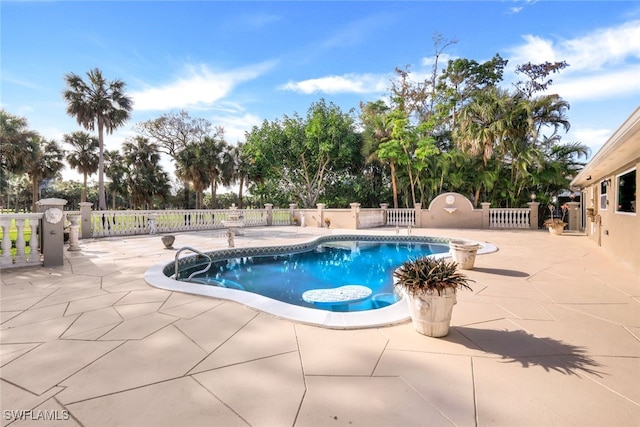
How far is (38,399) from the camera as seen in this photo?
203cm

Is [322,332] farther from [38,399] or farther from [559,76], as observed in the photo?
[559,76]

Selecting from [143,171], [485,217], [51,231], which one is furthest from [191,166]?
[485,217]

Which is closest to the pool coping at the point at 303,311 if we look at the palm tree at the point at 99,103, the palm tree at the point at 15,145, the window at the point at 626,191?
the window at the point at 626,191

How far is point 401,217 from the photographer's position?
61.3 feet

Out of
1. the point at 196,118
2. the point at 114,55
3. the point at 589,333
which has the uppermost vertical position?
the point at 196,118

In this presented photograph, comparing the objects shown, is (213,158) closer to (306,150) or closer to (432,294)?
(306,150)

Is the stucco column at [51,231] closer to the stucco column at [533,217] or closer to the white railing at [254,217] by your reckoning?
the white railing at [254,217]

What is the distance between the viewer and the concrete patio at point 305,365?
6.25 ft

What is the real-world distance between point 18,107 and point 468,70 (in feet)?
95.9

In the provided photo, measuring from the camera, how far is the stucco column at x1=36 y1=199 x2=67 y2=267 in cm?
621

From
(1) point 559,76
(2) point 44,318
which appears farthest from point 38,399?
(1) point 559,76

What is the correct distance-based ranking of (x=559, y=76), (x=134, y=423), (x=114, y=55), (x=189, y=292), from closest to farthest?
(x=134, y=423)
(x=189, y=292)
(x=114, y=55)
(x=559, y=76)

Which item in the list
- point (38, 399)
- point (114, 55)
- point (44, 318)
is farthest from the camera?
point (114, 55)

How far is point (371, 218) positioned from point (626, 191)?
38.6 feet
